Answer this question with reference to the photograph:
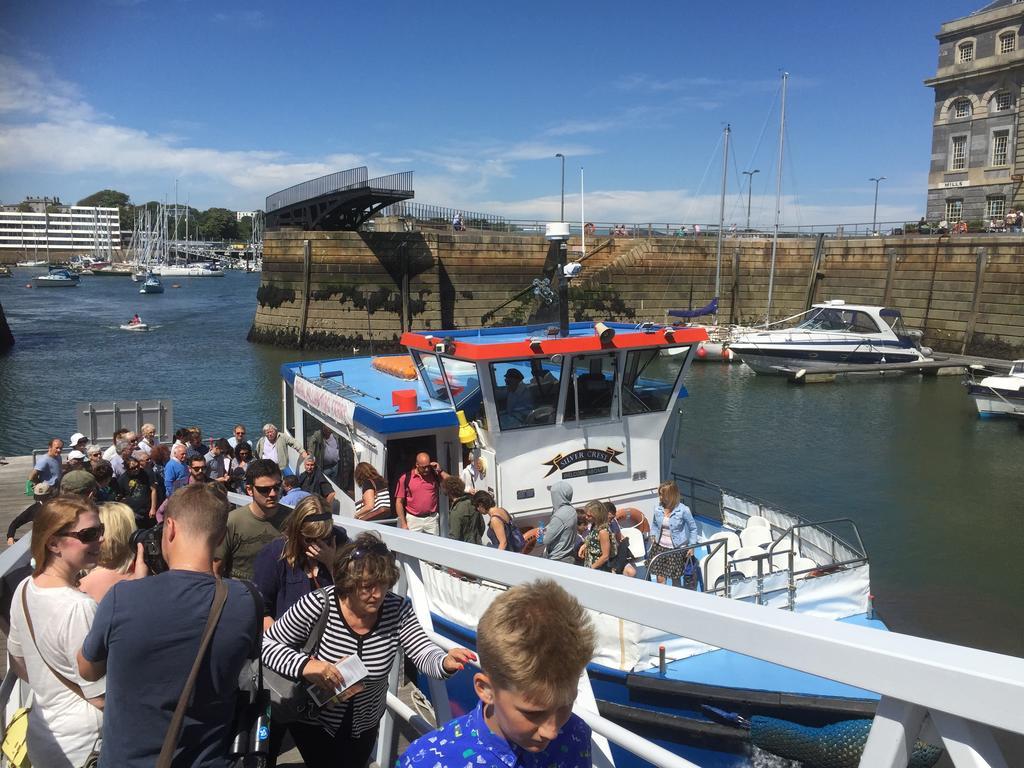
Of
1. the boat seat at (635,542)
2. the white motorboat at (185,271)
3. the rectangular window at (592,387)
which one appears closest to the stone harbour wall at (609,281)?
the rectangular window at (592,387)

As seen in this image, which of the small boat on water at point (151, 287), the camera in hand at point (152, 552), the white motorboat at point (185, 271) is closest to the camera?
the camera in hand at point (152, 552)

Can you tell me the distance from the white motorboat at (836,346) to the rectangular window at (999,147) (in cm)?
2302

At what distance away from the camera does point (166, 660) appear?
238 centimetres

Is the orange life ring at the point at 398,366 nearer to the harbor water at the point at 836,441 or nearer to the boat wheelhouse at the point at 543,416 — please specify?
the boat wheelhouse at the point at 543,416

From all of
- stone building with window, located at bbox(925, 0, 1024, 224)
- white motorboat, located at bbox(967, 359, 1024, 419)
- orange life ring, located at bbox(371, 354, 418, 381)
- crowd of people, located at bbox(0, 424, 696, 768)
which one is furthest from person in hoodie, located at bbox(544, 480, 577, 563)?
stone building with window, located at bbox(925, 0, 1024, 224)

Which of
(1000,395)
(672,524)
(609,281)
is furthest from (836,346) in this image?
(672,524)

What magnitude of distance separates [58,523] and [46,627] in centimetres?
36

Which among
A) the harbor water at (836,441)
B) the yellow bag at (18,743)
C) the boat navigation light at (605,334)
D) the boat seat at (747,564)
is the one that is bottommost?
the harbor water at (836,441)

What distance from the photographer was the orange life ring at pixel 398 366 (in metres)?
11.7

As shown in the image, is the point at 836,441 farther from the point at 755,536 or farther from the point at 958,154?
the point at 958,154

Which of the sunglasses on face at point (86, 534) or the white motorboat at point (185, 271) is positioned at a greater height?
the white motorboat at point (185, 271)

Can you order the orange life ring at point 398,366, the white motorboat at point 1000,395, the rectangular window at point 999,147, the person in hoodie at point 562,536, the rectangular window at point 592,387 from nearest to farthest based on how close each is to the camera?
the person in hoodie at point 562,536 < the rectangular window at point 592,387 < the orange life ring at point 398,366 < the white motorboat at point 1000,395 < the rectangular window at point 999,147

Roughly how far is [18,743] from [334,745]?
1124 millimetres

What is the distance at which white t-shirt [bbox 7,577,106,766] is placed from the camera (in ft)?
9.08
